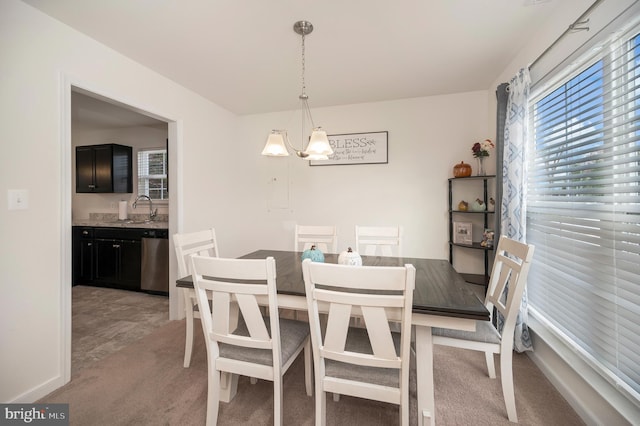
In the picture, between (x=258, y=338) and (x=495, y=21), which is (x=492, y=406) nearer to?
(x=258, y=338)

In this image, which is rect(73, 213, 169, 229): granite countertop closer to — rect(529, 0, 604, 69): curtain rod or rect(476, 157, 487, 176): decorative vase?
rect(476, 157, 487, 176): decorative vase

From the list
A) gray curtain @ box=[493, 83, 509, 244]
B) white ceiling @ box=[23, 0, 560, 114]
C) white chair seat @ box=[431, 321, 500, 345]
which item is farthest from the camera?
gray curtain @ box=[493, 83, 509, 244]

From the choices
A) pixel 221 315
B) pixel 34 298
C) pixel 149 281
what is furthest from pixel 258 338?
pixel 149 281

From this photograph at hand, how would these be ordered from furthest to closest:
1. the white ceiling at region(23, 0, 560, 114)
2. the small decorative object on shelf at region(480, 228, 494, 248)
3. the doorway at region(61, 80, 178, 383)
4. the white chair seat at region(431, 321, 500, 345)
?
the small decorative object on shelf at region(480, 228, 494, 248) → the doorway at region(61, 80, 178, 383) → the white ceiling at region(23, 0, 560, 114) → the white chair seat at region(431, 321, 500, 345)

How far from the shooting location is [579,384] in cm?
150

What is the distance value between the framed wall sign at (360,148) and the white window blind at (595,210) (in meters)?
1.57

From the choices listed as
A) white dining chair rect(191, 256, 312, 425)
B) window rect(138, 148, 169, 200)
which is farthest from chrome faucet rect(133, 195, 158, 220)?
white dining chair rect(191, 256, 312, 425)

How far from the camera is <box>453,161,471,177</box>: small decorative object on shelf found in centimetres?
286

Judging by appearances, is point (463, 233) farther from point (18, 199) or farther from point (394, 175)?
point (18, 199)

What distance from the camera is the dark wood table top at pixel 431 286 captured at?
1.15 m

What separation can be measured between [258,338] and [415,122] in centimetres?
291

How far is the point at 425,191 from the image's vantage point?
10.4 feet

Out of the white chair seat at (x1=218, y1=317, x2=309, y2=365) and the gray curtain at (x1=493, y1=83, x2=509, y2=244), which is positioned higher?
the gray curtain at (x1=493, y1=83, x2=509, y2=244)
